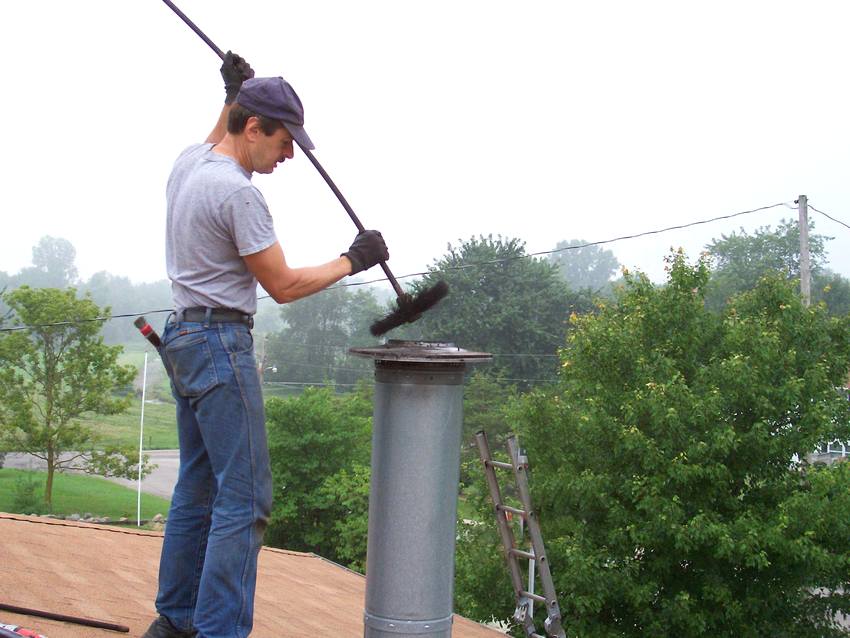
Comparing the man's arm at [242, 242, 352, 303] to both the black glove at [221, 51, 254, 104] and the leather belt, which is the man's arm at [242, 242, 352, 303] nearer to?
the leather belt

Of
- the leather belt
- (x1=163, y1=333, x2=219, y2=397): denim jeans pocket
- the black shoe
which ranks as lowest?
the black shoe

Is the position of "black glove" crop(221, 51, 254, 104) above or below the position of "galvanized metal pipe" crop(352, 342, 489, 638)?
above

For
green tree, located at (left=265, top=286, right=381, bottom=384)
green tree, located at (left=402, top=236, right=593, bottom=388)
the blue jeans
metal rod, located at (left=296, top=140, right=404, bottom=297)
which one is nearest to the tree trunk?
green tree, located at (left=402, top=236, right=593, bottom=388)

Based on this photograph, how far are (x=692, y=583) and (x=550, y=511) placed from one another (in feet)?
8.21

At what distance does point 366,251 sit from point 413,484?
0.62m

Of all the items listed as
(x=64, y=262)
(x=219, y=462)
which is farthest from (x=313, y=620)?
(x=64, y=262)

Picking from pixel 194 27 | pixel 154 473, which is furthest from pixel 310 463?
pixel 154 473

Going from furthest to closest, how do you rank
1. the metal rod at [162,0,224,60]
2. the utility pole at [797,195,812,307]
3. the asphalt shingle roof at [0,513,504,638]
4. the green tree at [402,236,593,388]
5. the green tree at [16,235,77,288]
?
the green tree at [16,235,77,288], the green tree at [402,236,593,388], the utility pole at [797,195,812,307], the asphalt shingle roof at [0,513,504,638], the metal rod at [162,0,224,60]

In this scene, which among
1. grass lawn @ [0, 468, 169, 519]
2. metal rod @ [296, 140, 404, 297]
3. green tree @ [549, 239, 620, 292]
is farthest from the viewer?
green tree @ [549, 239, 620, 292]

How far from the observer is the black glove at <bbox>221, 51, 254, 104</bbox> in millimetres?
2705

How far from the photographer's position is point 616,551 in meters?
13.9

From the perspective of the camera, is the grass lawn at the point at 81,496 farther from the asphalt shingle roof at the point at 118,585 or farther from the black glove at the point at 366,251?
the black glove at the point at 366,251

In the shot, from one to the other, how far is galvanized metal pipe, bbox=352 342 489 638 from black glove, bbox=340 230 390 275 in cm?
23

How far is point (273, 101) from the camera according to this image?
221 centimetres
